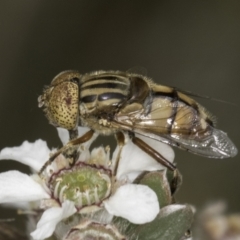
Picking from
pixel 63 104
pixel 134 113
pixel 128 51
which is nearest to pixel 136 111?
pixel 134 113

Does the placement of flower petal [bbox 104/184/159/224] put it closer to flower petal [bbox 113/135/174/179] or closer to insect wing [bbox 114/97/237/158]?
flower petal [bbox 113/135/174/179]

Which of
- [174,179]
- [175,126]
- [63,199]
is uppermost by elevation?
[175,126]

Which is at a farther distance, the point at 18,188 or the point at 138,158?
the point at 138,158

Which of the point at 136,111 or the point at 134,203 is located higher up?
the point at 136,111

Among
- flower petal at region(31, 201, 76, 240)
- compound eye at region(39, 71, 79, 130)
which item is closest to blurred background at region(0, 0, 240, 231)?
compound eye at region(39, 71, 79, 130)

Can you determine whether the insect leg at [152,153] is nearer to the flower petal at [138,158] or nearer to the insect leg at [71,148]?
the flower petal at [138,158]

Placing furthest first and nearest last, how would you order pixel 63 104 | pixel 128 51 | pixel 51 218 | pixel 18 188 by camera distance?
pixel 128 51, pixel 63 104, pixel 18 188, pixel 51 218

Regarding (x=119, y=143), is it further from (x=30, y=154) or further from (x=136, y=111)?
(x=30, y=154)
